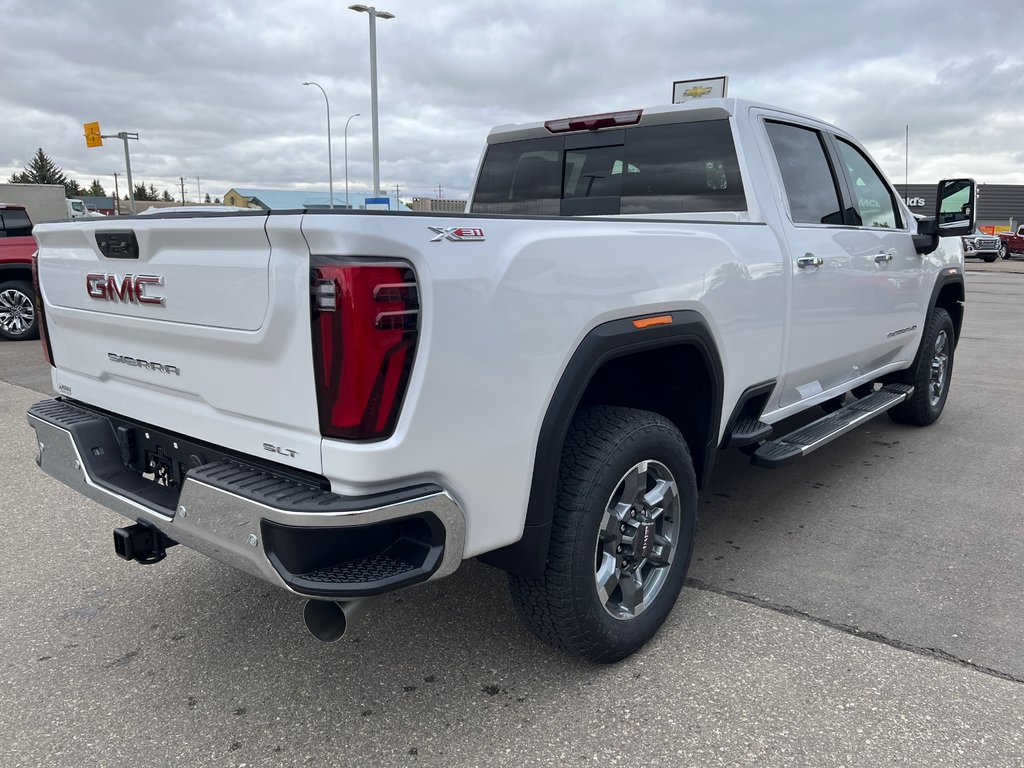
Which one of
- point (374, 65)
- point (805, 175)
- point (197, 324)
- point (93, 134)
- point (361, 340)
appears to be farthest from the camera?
point (93, 134)

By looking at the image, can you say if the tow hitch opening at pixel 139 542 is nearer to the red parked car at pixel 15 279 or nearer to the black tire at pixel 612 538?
the black tire at pixel 612 538

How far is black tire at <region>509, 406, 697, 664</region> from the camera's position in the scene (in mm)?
2432

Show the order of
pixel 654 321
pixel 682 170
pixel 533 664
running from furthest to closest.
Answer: pixel 682 170 < pixel 533 664 < pixel 654 321

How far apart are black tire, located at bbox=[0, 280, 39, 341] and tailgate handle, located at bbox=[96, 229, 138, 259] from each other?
9725 millimetres

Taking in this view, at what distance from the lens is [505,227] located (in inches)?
85.0

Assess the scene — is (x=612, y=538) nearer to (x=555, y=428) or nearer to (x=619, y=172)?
(x=555, y=428)

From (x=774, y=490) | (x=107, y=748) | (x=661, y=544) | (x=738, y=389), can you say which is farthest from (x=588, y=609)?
(x=774, y=490)

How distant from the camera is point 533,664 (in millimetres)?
2773

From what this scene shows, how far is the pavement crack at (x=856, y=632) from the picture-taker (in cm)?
271

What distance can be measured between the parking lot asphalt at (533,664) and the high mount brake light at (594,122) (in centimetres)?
206

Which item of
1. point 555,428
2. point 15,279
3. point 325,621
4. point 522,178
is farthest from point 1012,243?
point 325,621

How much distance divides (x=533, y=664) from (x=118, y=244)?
191 centimetres

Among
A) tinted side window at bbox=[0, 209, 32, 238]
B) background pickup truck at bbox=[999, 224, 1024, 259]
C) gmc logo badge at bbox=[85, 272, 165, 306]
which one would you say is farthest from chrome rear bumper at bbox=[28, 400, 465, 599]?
background pickup truck at bbox=[999, 224, 1024, 259]

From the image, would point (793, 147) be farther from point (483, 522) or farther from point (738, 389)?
point (483, 522)
